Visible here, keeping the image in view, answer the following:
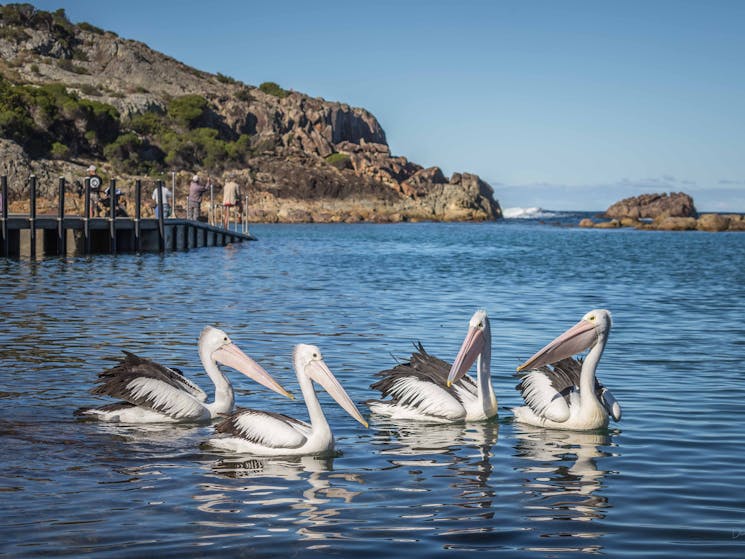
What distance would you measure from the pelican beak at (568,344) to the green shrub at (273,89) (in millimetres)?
132670

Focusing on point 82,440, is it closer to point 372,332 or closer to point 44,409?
point 44,409

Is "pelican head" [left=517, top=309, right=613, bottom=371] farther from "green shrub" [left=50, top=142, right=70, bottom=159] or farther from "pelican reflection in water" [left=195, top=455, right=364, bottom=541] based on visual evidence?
"green shrub" [left=50, top=142, right=70, bottom=159]

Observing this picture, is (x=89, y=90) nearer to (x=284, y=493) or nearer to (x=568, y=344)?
(x=568, y=344)

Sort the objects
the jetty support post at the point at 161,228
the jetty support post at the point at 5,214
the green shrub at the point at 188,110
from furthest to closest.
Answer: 1. the green shrub at the point at 188,110
2. the jetty support post at the point at 161,228
3. the jetty support post at the point at 5,214

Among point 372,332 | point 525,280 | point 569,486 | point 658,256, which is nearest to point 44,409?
point 569,486

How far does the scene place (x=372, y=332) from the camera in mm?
14828

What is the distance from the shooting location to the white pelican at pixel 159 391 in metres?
8.35

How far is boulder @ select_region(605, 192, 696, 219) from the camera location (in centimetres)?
11775

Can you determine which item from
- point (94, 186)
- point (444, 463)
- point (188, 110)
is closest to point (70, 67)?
point (188, 110)

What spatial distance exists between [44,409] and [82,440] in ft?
3.97

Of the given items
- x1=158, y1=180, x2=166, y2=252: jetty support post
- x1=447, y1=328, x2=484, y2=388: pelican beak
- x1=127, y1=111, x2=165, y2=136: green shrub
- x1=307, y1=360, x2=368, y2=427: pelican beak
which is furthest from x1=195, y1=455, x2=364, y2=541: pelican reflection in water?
x1=127, y1=111, x2=165, y2=136: green shrub

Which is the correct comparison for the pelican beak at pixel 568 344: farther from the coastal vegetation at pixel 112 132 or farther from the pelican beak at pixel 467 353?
the coastal vegetation at pixel 112 132

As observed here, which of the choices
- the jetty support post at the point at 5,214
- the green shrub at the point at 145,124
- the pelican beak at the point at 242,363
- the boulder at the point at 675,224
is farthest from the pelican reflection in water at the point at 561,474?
the green shrub at the point at 145,124

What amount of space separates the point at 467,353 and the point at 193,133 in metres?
107
